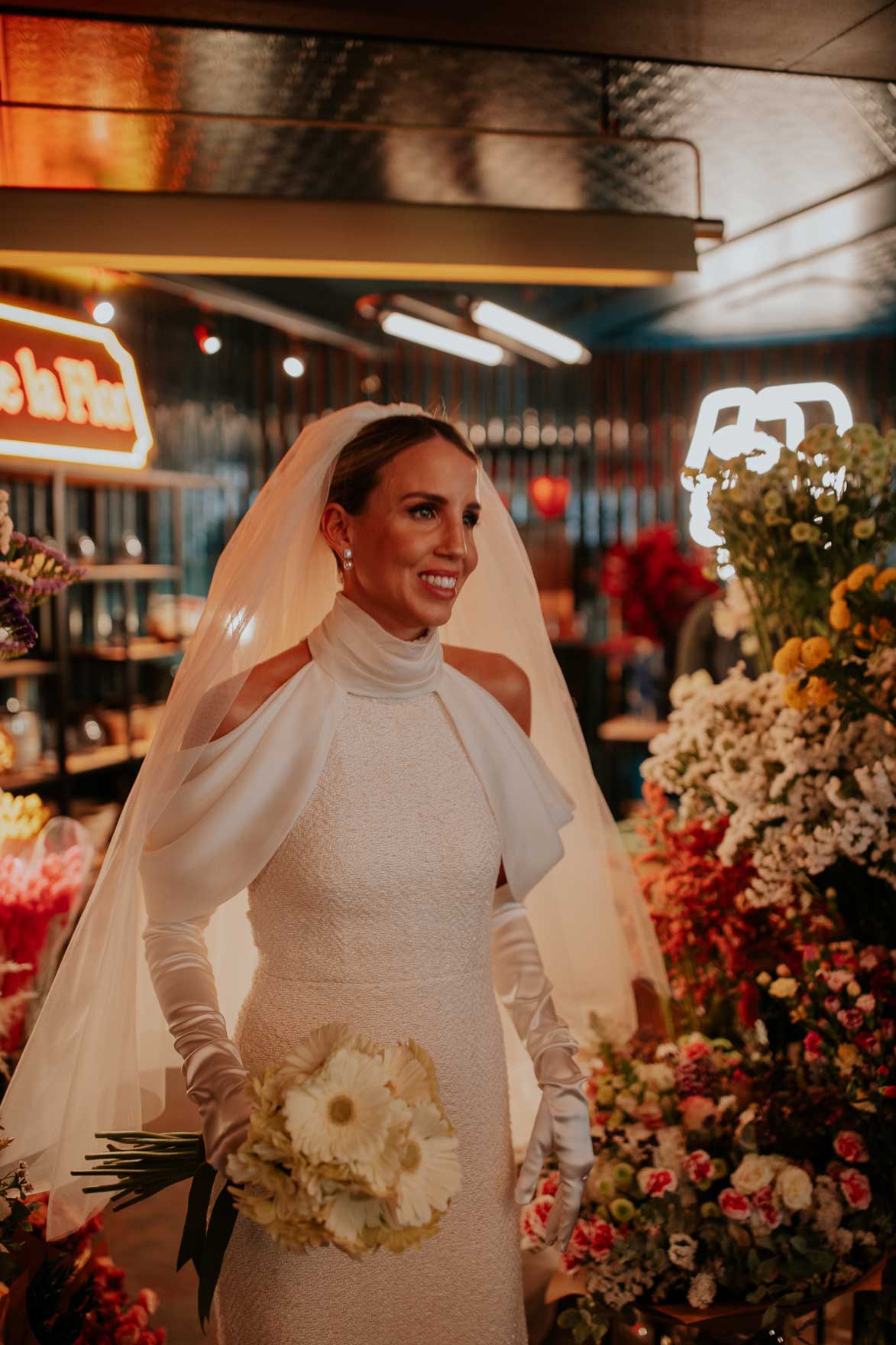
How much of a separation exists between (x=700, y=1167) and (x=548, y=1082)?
1.32ft

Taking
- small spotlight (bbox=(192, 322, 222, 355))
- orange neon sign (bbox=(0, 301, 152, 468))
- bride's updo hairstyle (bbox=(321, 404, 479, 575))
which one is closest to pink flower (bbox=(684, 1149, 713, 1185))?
bride's updo hairstyle (bbox=(321, 404, 479, 575))

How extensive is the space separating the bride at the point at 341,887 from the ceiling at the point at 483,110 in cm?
A: 127

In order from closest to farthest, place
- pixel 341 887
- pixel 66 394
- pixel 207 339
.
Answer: pixel 341 887 < pixel 207 339 < pixel 66 394

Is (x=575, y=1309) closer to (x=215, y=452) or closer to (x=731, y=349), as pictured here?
(x=215, y=452)

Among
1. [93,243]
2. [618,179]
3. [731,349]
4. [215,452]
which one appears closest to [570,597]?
[731,349]

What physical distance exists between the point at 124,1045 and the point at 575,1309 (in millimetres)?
877

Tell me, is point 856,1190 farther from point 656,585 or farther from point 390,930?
point 656,585

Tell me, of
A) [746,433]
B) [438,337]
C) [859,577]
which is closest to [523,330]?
[438,337]

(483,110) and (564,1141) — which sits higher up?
(483,110)

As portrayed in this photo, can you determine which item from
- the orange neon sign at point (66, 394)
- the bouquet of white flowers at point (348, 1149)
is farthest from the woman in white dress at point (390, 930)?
the orange neon sign at point (66, 394)

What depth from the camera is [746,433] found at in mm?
3051

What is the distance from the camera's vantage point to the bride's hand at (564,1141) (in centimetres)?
177

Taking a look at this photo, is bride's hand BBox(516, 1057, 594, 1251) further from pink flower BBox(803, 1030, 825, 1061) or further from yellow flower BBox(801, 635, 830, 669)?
yellow flower BBox(801, 635, 830, 669)

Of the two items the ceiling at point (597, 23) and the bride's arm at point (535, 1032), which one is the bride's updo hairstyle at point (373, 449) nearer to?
the bride's arm at point (535, 1032)
